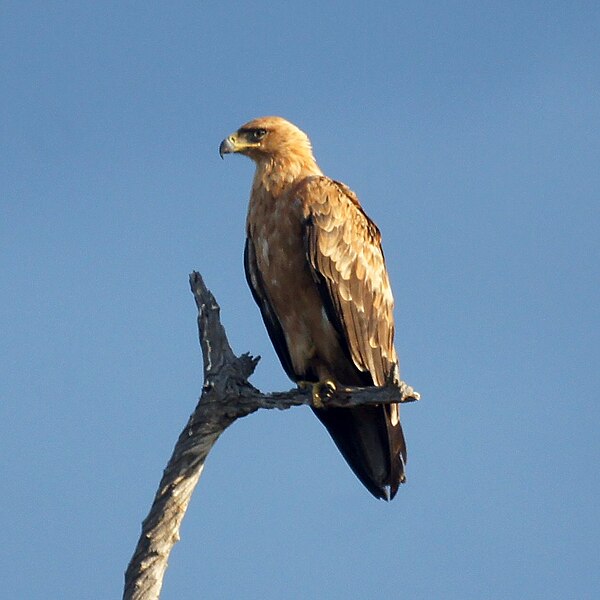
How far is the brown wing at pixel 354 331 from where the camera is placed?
8222 millimetres

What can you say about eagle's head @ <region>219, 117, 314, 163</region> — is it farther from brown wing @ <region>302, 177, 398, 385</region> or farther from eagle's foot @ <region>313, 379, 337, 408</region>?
eagle's foot @ <region>313, 379, 337, 408</region>

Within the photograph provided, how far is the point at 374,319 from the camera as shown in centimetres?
855

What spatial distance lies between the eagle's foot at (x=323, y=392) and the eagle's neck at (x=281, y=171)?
1.40 meters

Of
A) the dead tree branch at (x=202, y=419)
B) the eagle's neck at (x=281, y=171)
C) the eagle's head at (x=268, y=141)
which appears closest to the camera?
the dead tree branch at (x=202, y=419)

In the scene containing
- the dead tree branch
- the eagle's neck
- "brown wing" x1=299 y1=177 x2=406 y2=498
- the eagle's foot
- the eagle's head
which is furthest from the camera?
the eagle's head

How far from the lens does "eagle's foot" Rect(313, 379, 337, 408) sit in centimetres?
805

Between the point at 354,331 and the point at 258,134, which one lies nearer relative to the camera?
the point at 354,331

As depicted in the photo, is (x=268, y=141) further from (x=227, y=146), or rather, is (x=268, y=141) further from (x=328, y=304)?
(x=328, y=304)

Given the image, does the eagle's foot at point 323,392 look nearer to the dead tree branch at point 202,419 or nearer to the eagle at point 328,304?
the eagle at point 328,304

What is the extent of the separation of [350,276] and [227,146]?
4.93 ft

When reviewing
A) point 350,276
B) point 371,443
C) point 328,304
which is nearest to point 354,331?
point 328,304

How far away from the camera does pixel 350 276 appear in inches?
335

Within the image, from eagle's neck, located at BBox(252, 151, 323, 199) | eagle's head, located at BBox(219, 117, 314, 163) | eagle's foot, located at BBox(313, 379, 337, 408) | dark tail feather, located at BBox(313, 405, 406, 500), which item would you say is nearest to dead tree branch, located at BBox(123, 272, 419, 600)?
eagle's foot, located at BBox(313, 379, 337, 408)

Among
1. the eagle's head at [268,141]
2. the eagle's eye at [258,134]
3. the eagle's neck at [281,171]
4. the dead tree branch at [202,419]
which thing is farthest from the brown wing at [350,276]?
the dead tree branch at [202,419]
